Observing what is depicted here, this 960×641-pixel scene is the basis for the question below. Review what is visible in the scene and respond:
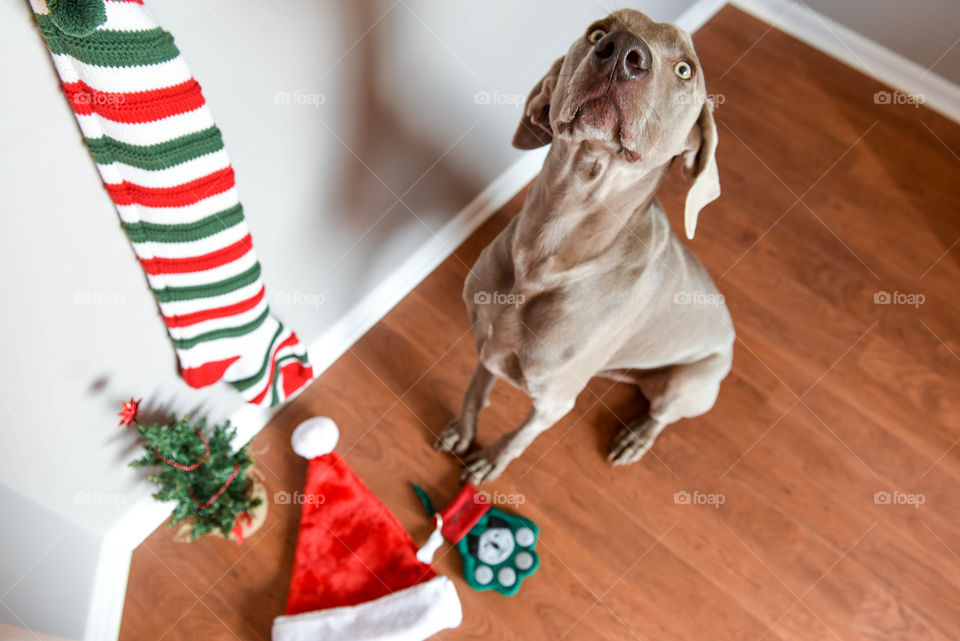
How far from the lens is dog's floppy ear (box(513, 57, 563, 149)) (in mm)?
1329

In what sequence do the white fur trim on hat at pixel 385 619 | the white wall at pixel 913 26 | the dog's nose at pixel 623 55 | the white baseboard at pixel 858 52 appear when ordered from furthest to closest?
the white baseboard at pixel 858 52 → the white wall at pixel 913 26 → the white fur trim on hat at pixel 385 619 → the dog's nose at pixel 623 55

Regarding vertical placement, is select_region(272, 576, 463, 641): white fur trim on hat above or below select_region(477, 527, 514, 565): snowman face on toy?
above

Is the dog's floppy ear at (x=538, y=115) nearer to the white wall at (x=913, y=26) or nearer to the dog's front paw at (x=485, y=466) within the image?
the dog's front paw at (x=485, y=466)

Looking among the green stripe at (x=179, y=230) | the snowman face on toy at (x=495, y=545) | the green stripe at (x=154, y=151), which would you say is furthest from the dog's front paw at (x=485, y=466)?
the green stripe at (x=154, y=151)

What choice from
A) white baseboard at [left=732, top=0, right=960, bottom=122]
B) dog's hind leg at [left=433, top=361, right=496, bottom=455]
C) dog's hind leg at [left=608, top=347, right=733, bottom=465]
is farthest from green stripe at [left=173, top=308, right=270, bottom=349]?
white baseboard at [left=732, top=0, right=960, bottom=122]

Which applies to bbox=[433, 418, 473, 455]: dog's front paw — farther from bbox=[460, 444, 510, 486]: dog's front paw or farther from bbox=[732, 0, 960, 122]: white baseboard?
bbox=[732, 0, 960, 122]: white baseboard

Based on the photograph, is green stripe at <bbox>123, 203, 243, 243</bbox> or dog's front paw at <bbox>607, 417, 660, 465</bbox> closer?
green stripe at <bbox>123, 203, 243, 243</bbox>

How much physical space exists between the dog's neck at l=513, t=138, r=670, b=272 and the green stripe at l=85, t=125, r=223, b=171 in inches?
24.8

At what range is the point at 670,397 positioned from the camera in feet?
6.67

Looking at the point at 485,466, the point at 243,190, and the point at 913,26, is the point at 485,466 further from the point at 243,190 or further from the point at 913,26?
the point at 913,26

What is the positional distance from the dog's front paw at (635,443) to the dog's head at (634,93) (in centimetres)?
114

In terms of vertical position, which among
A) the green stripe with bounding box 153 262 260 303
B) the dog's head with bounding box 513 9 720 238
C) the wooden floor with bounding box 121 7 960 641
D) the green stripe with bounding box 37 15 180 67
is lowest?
the wooden floor with bounding box 121 7 960 641

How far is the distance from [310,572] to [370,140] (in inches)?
47.0

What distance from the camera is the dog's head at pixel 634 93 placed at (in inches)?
44.3
